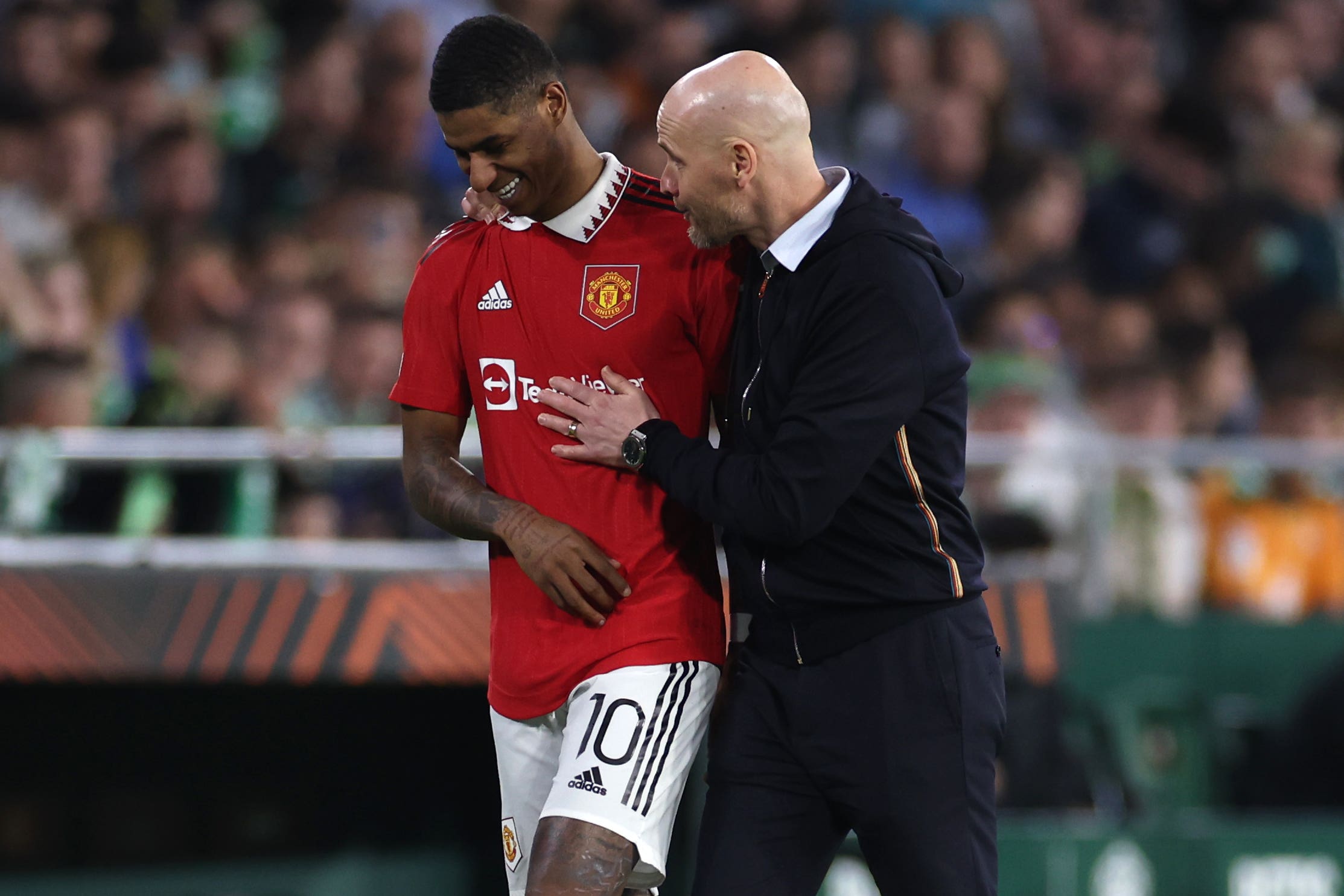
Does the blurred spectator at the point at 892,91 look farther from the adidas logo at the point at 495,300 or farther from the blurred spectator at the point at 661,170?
the adidas logo at the point at 495,300

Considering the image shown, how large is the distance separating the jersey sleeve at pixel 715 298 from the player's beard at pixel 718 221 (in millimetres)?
158

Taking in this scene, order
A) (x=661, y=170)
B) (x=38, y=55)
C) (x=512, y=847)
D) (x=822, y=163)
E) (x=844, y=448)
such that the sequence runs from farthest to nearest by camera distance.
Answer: (x=822, y=163), (x=38, y=55), (x=661, y=170), (x=512, y=847), (x=844, y=448)

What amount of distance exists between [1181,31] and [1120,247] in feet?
8.20

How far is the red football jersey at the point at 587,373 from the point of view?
3664 mm

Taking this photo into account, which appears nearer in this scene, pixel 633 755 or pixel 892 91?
pixel 633 755

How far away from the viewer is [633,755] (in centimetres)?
353

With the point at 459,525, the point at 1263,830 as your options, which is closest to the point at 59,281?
the point at 459,525

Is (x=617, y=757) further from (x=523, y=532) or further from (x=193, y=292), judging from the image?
(x=193, y=292)

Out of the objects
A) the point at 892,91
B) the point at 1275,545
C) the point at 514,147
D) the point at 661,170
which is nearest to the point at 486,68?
the point at 514,147

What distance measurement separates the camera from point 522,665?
3711 millimetres

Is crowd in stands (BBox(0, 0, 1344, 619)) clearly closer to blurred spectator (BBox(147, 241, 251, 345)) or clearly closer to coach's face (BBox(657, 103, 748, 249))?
blurred spectator (BBox(147, 241, 251, 345))

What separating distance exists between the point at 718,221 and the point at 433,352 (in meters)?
0.71

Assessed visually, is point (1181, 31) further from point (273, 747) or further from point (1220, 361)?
point (273, 747)

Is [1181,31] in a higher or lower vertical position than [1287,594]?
higher
